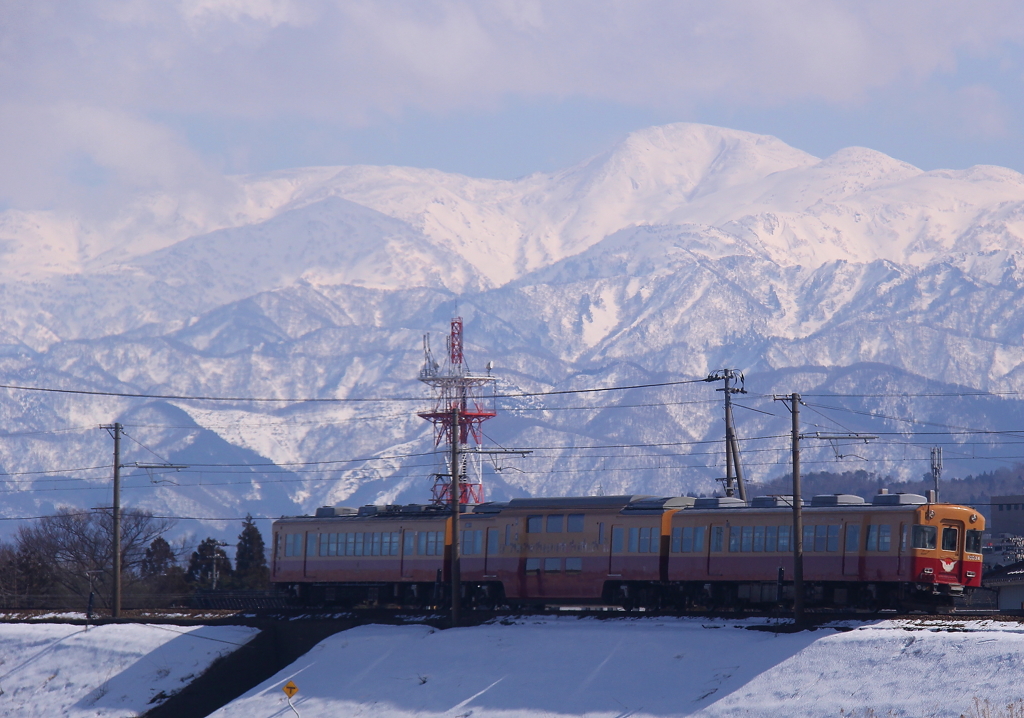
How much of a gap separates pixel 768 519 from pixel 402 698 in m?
13.6

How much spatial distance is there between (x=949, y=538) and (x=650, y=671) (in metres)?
11.2

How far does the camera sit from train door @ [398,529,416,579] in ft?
186

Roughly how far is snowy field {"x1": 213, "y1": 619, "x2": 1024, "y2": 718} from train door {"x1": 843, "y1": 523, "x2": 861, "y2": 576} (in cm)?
404

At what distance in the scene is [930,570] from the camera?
45.0 metres

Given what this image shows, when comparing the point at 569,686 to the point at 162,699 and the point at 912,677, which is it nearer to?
the point at 912,677

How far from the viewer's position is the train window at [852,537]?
4619cm

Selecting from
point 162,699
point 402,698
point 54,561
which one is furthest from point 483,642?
point 54,561

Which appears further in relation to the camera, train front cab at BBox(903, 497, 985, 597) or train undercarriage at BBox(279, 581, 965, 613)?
train undercarriage at BBox(279, 581, 965, 613)

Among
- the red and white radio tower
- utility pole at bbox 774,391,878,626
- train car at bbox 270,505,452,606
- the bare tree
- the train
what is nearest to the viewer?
utility pole at bbox 774,391,878,626

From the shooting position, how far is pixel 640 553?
50719mm

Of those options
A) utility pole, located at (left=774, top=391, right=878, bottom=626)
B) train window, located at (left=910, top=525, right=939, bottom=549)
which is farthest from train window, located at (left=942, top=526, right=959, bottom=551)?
utility pole, located at (left=774, top=391, right=878, bottom=626)

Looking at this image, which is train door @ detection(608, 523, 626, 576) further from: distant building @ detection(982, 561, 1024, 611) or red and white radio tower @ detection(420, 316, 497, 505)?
red and white radio tower @ detection(420, 316, 497, 505)

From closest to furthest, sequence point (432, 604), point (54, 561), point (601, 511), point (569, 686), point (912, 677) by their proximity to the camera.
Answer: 1. point (912, 677)
2. point (569, 686)
3. point (601, 511)
4. point (432, 604)
5. point (54, 561)

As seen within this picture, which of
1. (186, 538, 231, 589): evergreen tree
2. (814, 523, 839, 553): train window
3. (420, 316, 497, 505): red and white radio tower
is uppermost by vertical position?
(420, 316, 497, 505): red and white radio tower
